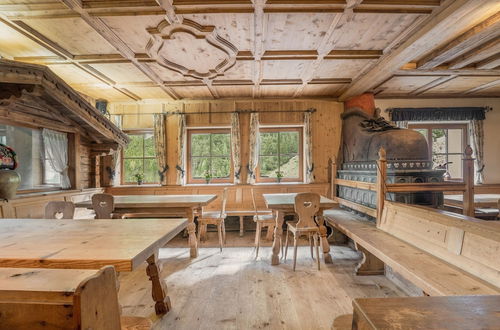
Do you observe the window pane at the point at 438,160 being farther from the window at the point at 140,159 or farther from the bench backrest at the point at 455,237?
the window at the point at 140,159

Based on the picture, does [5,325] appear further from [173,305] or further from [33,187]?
[33,187]

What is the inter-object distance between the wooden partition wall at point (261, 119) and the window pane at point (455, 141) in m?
2.57

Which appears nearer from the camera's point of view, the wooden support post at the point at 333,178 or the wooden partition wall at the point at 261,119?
the wooden support post at the point at 333,178

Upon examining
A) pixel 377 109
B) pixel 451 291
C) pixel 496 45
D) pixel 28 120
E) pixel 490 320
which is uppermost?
pixel 496 45

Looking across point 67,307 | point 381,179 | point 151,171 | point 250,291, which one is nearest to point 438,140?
point 381,179

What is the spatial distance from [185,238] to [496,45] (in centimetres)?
554

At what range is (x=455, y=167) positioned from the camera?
6062 mm

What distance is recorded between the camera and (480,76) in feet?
15.4

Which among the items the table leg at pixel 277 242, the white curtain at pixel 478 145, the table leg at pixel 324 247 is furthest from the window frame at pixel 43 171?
the white curtain at pixel 478 145

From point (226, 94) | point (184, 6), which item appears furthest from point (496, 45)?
point (226, 94)

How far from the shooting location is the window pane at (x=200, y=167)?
6172 mm

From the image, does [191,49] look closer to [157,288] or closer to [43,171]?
[157,288]

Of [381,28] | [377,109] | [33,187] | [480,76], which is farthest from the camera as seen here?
[377,109]

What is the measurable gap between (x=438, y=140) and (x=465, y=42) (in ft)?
11.0
